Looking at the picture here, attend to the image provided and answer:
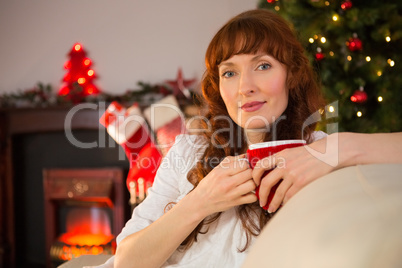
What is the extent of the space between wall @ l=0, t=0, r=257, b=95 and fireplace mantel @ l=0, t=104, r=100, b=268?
0.99 ft

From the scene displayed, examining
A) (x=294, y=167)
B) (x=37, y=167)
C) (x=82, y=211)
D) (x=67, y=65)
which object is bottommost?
(x=82, y=211)

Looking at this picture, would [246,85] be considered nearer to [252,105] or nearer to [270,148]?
[252,105]

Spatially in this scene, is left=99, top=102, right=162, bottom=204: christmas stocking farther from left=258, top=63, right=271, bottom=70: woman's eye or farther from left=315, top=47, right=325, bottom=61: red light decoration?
left=258, top=63, right=271, bottom=70: woman's eye

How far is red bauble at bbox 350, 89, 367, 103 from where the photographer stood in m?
1.96

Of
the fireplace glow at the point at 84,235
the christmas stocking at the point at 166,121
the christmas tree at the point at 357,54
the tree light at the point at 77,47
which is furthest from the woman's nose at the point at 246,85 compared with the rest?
the tree light at the point at 77,47

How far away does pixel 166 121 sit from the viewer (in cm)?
258

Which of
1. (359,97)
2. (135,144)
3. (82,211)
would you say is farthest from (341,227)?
(82,211)

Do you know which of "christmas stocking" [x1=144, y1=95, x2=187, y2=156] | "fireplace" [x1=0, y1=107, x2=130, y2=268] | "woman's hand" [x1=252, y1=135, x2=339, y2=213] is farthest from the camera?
"fireplace" [x1=0, y1=107, x2=130, y2=268]

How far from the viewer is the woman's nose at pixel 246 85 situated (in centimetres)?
92

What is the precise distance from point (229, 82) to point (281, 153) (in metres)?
0.35

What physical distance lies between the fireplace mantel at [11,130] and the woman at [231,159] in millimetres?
2098

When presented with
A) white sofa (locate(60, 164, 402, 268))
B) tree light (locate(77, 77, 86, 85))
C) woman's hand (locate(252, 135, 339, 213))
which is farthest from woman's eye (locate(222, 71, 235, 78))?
tree light (locate(77, 77, 86, 85))

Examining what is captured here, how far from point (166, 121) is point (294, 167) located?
1985 mm

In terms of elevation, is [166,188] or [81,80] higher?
[81,80]
